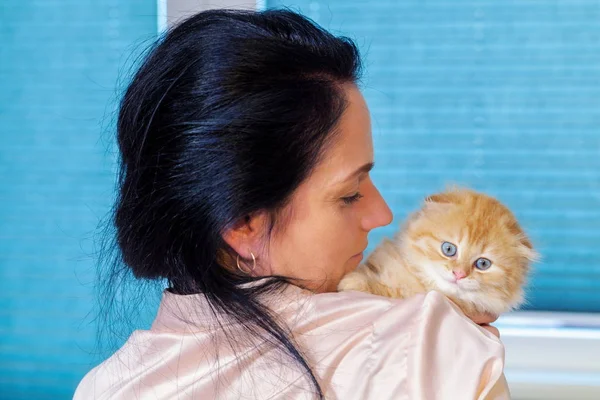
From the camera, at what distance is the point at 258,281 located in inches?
41.4

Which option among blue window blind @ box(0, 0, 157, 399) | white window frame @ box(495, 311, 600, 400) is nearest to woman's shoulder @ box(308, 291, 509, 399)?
white window frame @ box(495, 311, 600, 400)

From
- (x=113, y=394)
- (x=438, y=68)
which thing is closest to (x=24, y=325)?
(x=113, y=394)

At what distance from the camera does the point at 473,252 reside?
1.26m

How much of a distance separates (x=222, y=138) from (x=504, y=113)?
117 centimetres

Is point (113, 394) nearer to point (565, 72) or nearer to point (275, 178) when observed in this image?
point (275, 178)

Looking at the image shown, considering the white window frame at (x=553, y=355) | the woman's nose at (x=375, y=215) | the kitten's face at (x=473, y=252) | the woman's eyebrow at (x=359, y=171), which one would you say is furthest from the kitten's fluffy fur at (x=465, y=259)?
the white window frame at (x=553, y=355)

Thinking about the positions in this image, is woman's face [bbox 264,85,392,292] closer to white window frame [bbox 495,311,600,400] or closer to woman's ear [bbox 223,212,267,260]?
woman's ear [bbox 223,212,267,260]

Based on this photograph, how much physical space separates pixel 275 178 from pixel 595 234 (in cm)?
124

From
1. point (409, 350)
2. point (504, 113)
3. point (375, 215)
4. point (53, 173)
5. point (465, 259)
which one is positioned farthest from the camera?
point (53, 173)

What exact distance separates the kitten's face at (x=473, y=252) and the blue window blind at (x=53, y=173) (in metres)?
1.24

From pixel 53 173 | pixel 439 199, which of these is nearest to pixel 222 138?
pixel 439 199

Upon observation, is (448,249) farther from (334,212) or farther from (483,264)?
(334,212)

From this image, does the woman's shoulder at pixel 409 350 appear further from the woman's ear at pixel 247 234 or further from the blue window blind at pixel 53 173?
the blue window blind at pixel 53 173

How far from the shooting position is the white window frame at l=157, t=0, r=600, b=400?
1803 mm
